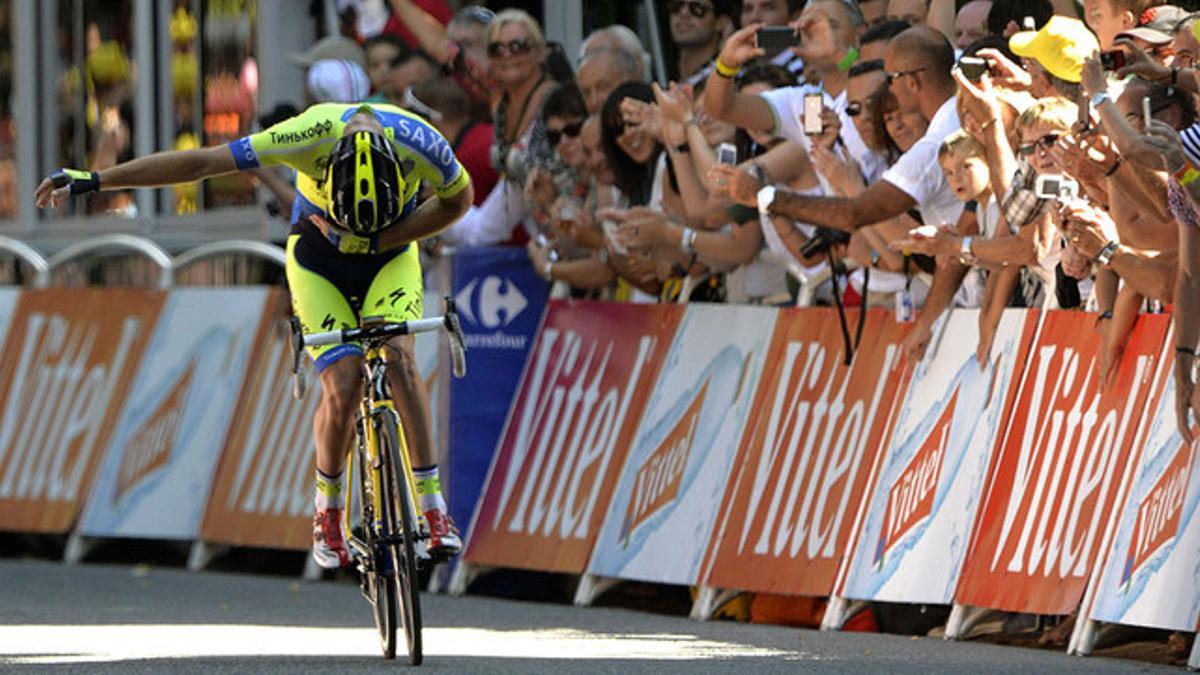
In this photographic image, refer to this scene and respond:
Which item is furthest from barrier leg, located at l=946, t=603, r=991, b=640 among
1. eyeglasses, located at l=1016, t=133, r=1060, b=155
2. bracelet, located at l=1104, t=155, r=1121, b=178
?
bracelet, located at l=1104, t=155, r=1121, b=178

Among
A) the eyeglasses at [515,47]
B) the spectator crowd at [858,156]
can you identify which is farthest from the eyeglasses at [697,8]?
the eyeglasses at [515,47]

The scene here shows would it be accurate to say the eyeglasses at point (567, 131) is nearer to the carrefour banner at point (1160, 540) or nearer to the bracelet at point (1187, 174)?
the carrefour banner at point (1160, 540)

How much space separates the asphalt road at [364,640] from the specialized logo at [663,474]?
0.45 metres

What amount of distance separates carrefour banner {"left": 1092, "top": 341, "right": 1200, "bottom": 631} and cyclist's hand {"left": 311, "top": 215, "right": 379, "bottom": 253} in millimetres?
2938

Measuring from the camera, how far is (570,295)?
50.5 ft

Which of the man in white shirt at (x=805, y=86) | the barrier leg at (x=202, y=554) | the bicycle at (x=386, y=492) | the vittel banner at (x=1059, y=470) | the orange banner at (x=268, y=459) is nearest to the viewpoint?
the bicycle at (x=386, y=492)

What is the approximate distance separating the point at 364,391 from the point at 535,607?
10.5 feet

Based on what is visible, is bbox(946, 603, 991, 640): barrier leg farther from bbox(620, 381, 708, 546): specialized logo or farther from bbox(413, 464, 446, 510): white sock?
bbox(620, 381, 708, 546): specialized logo

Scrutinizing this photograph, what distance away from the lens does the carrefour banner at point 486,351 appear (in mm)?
15516

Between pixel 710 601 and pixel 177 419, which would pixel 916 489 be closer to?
pixel 710 601

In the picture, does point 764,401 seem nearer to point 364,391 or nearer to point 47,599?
point 364,391

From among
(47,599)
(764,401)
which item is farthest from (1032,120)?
(47,599)

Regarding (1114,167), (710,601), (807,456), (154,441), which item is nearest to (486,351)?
(710,601)

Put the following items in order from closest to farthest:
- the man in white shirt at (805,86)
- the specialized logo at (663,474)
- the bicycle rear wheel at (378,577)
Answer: the bicycle rear wheel at (378,577) < the man in white shirt at (805,86) < the specialized logo at (663,474)
